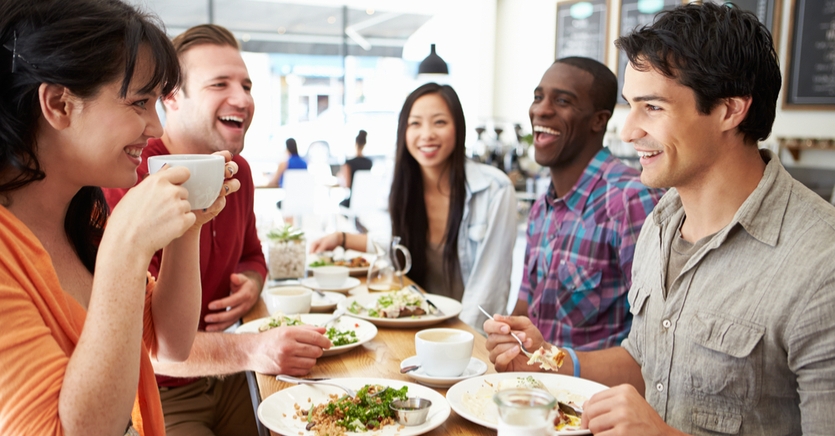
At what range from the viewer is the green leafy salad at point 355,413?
1.23 m

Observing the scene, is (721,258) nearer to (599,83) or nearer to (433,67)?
(599,83)

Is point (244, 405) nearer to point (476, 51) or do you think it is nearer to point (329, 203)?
point (329, 203)

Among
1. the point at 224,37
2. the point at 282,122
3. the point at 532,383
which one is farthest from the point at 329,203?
the point at 532,383

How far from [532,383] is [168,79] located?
3.10 feet

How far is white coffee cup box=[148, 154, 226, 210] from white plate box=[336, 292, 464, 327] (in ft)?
2.82

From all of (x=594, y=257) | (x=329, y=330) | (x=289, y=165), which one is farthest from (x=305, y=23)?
(x=329, y=330)

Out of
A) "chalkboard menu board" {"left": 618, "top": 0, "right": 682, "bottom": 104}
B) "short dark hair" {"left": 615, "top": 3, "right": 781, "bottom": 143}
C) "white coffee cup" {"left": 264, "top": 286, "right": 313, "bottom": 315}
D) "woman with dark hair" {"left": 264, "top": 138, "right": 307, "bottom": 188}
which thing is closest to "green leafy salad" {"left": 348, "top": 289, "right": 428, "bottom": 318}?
"white coffee cup" {"left": 264, "top": 286, "right": 313, "bottom": 315}

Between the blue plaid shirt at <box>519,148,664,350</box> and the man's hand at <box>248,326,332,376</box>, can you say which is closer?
the man's hand at <box>248,326,332,376</box>

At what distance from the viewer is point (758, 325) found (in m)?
1.23

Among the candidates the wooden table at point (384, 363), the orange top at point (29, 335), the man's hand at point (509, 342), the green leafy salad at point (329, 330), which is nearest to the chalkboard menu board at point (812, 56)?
the wooden table at point (384, 363)

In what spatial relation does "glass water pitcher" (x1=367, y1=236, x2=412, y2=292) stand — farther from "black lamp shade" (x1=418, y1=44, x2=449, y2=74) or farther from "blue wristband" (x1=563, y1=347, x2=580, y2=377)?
"black lamp shade" (x1=418, y1=44, x2=449, y2=74)

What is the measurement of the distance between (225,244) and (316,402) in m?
1.01

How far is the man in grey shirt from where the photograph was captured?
1174 mm

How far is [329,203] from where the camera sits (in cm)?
750
